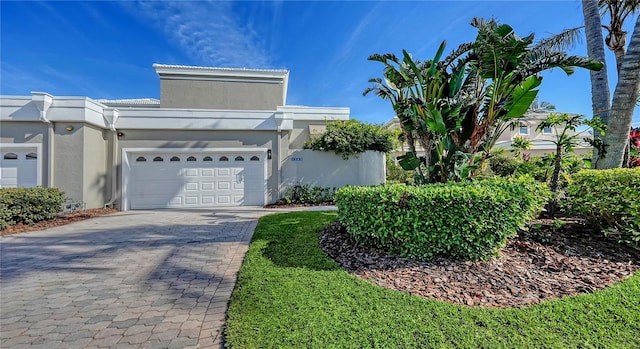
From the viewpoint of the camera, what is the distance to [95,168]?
32.3 ft

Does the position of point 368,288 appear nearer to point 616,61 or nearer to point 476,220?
point 476,220

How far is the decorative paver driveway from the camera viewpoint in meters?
2.58

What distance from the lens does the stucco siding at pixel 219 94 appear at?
A: 48.8 ft

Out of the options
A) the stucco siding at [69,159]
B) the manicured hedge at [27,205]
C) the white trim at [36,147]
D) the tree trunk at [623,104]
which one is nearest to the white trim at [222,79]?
the stucco siding at [69,159]

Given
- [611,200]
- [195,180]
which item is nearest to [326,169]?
[195,180]

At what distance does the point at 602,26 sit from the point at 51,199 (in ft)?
52.8

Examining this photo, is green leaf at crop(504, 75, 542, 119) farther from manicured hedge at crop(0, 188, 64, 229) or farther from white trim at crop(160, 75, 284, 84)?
white trim at crop(160, 75, 284, 84)

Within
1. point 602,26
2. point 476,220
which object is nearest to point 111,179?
point 476,220

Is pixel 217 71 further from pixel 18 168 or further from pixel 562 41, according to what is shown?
pixel 562 41

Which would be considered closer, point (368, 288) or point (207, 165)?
A: point (368, 288)

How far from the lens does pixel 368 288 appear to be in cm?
321

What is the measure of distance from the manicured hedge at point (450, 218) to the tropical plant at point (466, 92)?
4.58 ft

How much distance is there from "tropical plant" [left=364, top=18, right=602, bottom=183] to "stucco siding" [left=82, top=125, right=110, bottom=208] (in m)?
10.2

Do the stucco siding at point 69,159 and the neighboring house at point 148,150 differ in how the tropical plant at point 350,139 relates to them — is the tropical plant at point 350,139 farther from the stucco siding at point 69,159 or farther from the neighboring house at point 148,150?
the stucco siding at point 69,159
